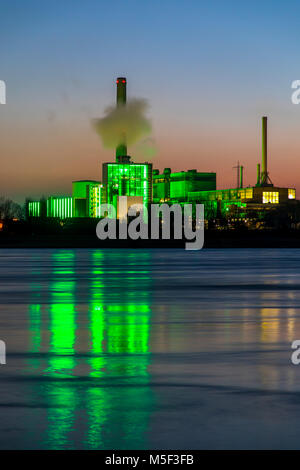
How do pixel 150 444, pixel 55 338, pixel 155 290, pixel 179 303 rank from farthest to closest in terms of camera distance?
pixel 155 290, pixel 179 303, pixel 55 338, pixel 150 444

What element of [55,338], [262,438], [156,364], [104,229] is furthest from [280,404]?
[104,229]

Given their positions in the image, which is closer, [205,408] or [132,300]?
[205,408]

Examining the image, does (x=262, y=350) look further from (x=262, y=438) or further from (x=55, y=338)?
(x=262, y=438)

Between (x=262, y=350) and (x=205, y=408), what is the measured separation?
4692 mm

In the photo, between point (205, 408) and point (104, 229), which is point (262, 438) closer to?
point (205, 408)

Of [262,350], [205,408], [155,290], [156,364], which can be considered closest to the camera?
[205,408]

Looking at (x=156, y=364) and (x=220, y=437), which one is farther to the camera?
(x=156, y=364)

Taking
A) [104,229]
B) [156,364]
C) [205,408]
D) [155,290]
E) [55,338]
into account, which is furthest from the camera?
[104,229]
